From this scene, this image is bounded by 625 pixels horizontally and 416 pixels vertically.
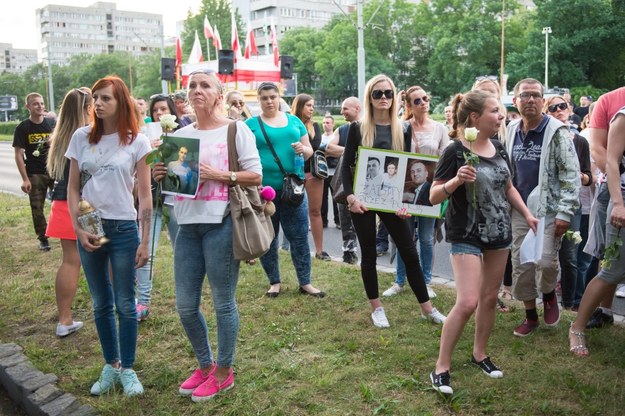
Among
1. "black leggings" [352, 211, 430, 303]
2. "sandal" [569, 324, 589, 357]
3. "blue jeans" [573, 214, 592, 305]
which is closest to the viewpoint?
"sandal" [569, 324, 589, 357]

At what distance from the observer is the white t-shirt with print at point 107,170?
3.89 metres

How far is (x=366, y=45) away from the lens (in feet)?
236

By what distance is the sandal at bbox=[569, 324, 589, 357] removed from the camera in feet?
14.4

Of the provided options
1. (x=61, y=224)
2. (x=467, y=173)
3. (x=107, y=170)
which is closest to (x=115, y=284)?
(x=107, y=170)

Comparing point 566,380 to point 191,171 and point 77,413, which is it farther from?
point 77,413

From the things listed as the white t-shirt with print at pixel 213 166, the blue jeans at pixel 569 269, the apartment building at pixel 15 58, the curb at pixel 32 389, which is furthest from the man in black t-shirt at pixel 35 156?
the apartment building at pixel 15 58

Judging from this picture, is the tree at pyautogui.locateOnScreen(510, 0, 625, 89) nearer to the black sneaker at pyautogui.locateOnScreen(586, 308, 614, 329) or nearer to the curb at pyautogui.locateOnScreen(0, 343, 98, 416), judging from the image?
the black sneaker at pyautogui.locateOnScreen(586, 308, 614, 329)

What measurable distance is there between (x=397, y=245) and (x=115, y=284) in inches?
90.3

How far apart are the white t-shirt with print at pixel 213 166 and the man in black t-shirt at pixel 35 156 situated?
16.1ft

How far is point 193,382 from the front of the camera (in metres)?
4.04

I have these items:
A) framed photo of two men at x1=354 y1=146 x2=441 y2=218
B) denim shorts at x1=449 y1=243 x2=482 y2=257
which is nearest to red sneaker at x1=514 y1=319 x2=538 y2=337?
framed photo of two men at x1=354 y1=146 x2=441 y2=218

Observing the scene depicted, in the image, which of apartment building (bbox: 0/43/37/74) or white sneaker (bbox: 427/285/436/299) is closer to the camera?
white sneaker (bbox: 427/285/436/299)

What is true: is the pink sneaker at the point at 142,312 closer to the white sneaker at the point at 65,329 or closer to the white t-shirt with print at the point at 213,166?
the white sneaker at the point at 65,329

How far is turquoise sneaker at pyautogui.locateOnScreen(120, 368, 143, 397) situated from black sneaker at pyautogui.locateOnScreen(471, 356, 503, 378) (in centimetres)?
225
